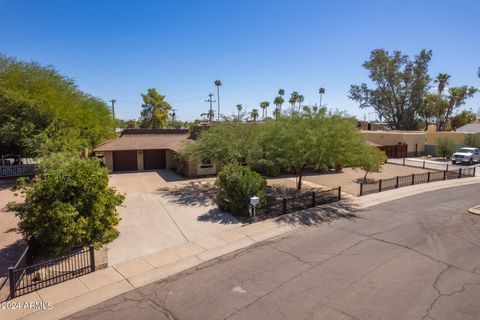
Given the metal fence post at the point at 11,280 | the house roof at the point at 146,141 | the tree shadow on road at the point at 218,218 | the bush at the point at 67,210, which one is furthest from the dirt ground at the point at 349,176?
the metal fence post at the point at 11,280

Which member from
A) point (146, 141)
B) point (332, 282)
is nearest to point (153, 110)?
point (146, 141)

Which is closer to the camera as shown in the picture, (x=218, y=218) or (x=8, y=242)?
(x=8, y=242)

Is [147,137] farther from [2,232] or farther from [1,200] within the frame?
A: [2,232]

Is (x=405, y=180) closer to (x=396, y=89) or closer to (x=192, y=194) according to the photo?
(x=192, y=194)

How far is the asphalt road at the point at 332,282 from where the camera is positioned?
736cm

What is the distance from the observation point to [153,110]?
202 feet

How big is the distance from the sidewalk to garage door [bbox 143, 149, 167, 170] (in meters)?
17.8

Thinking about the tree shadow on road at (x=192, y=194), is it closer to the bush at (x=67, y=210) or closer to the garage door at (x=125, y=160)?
the bush at (x=67, y=210)

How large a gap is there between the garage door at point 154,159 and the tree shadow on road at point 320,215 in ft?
58.0

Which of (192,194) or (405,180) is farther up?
(405,180)

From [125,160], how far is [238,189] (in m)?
16.9

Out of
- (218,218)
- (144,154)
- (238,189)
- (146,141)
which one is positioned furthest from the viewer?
(146,141)

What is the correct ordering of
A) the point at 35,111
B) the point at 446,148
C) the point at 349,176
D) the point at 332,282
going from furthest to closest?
the point at 446,148
the point at 349,176
the point at 35,111
the point at 332,282

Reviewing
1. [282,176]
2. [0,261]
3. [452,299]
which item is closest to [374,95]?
[282,176]
